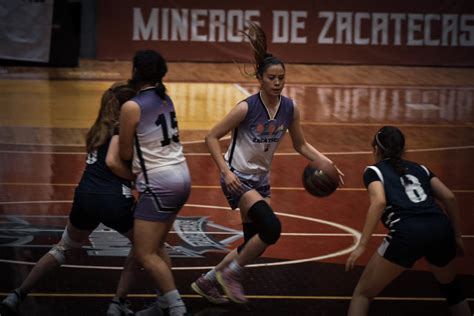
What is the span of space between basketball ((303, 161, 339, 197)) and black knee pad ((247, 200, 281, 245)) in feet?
1.95

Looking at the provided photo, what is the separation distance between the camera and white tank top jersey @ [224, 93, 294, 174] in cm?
798

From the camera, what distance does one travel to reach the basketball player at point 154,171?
6.97 meters

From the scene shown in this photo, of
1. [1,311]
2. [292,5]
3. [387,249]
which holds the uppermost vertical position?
[292,5]

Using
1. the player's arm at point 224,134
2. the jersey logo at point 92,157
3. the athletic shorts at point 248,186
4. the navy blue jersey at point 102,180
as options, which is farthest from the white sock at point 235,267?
the jersey logo at point 92,157

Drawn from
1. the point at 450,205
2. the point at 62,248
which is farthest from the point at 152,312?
the point at 450,205

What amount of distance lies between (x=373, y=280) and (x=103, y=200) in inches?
82.3

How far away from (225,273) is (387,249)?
1.61 m

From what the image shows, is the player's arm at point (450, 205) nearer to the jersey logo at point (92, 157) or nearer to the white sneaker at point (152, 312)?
the white sneaker at point (152, 312)

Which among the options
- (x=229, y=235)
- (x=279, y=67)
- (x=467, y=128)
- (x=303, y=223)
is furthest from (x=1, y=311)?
(x=467, y=128)

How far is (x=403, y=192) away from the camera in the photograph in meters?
6.86

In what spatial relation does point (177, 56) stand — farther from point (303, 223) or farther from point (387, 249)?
point (387, 249)

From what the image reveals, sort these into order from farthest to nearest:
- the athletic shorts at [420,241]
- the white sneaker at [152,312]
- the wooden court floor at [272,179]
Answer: the wooden court floor at [272,179] < the white sneaker at [152,312] < the athletic shorts at [420,241]

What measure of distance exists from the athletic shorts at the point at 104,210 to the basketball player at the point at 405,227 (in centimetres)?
177

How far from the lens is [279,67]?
7934 mm
